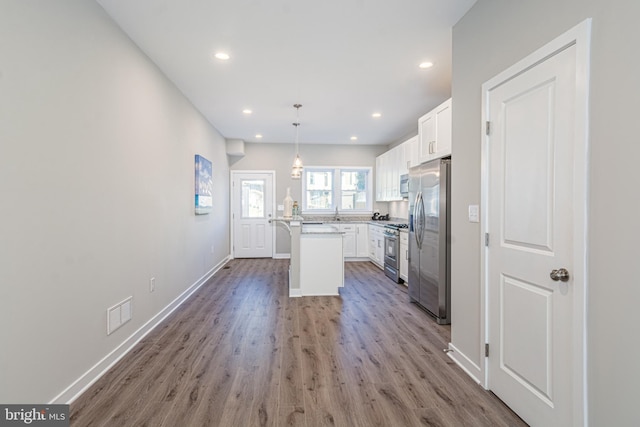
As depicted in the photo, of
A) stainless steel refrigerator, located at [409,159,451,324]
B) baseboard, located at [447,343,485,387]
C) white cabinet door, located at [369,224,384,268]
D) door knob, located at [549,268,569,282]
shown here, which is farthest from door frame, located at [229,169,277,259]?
door knob, located at [549,268,569,282]

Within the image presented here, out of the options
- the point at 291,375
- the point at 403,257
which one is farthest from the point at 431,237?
the point at 291,375

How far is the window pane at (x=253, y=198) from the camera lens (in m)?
7.13

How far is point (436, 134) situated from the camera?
3377 mm

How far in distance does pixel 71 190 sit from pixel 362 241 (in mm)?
5626

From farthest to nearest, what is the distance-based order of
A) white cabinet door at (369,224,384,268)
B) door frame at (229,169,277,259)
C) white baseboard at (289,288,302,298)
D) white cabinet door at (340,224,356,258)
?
door frame at (229,169,277,259)
white cabinet door at (340,224,356,258)
white cabinet door at (369,224,384,268)
white baseboard at (289,288,302,298)

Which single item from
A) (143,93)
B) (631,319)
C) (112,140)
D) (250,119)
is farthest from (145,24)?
(631,319)

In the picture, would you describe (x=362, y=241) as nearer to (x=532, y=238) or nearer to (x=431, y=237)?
(x=431, y=237)

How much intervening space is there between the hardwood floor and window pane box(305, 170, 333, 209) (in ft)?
Result: 12.5

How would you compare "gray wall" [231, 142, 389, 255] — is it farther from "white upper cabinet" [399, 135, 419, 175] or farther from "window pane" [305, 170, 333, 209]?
"white upper cabinet" [399, 135, 419, 175]

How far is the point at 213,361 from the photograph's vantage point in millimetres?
2410

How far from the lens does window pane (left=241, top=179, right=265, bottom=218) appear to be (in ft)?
23.4

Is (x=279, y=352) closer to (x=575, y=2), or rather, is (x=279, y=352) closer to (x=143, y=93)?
(x=143, y=93)

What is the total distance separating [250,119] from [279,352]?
3.99 meters

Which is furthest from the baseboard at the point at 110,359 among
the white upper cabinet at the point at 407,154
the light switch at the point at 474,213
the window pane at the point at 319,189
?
the white upper cabinet at the point at 407,154
